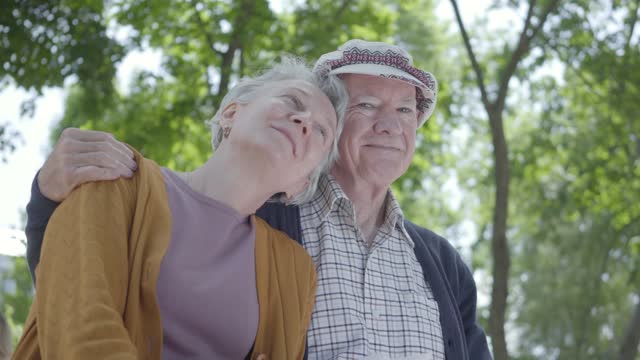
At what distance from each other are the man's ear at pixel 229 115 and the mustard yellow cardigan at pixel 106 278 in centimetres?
32

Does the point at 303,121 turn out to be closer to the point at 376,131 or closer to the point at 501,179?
the point at 376,131

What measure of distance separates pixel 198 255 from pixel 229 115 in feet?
1.67

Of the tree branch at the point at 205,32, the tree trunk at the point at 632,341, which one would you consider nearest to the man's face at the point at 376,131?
the tree branch at the point at 205,32

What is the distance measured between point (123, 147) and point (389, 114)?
44.9 inches

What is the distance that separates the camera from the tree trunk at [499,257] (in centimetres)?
705

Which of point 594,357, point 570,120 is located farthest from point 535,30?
point 594,357

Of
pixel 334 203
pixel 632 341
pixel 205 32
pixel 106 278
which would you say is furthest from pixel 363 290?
pixel 632 341

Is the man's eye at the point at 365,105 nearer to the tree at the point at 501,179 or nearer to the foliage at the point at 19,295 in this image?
the tree at the point at 501,179

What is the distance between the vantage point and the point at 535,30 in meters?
7.86

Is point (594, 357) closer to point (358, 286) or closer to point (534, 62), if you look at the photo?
point (534, 62)

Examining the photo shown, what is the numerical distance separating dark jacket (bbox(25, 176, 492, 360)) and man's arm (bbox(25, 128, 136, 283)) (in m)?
0.76

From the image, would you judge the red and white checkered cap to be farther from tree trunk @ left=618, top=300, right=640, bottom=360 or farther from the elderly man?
tree trunk @ left=618, top=300, right=640, bottom=360

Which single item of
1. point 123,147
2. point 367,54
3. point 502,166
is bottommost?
point 123,147

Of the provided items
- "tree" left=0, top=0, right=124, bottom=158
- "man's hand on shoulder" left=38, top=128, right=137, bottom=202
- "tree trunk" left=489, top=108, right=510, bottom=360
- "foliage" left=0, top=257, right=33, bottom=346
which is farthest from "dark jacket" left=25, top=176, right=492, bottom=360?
"foliage" left=0, top=257, right=33, bottom=346
